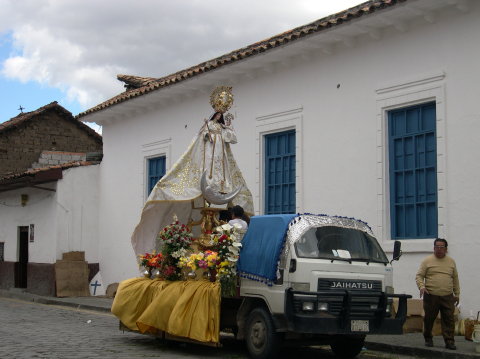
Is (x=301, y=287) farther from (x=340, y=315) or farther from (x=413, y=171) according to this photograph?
(x=413, y=171)

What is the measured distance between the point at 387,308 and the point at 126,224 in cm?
1271

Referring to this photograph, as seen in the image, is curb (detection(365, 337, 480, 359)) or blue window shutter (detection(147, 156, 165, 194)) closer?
curb (detection(365, 337, 480, 359))

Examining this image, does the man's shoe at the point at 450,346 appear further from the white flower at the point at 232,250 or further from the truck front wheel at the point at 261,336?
the white flower at the point at 232,250

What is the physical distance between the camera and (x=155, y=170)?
20.0 metres

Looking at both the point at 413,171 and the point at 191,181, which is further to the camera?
the point at 413,171

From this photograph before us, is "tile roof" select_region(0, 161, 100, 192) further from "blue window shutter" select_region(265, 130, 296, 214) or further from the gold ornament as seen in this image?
the gold ornament

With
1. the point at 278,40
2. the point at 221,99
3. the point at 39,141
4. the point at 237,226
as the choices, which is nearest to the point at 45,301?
the point at 278,40

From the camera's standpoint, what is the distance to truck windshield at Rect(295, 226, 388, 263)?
899 cm

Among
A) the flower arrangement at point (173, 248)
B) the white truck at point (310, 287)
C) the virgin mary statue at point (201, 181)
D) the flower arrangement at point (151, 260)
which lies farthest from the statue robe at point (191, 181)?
the white truck at point (310, 287)

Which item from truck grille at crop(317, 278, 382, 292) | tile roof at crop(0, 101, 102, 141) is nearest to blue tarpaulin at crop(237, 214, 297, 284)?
truck grille at crop(317, 278, 382, 292)

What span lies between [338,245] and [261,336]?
152 centimetres

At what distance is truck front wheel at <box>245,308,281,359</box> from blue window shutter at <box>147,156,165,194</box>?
1085 cm

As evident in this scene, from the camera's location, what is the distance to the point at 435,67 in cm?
1226

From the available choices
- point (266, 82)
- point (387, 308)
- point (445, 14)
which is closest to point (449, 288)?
point (387, 308)
